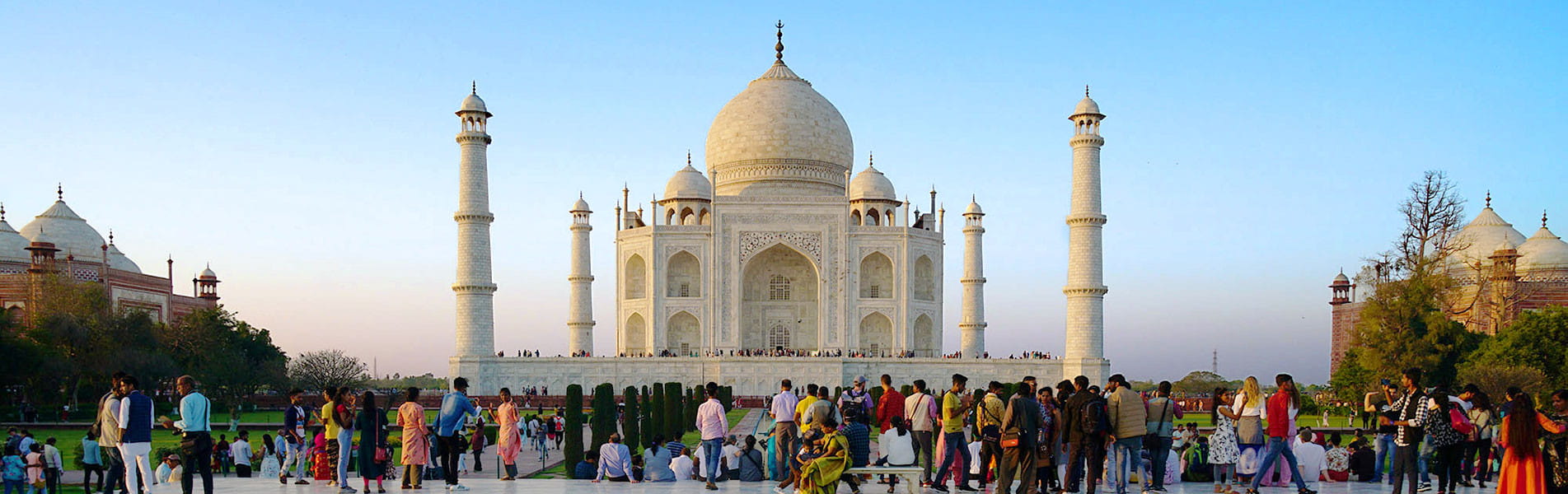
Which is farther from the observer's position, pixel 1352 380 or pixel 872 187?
pixel 872 187

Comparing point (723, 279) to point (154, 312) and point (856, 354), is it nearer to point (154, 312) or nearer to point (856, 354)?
point (856, 354)

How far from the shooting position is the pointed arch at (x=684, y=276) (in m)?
37.9

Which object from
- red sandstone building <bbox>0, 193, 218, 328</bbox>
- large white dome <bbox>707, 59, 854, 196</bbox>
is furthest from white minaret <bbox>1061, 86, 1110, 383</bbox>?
red sandstone building <bbox>0, 193, 218, 328</bbox>

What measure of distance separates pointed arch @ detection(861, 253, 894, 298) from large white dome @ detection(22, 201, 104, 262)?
25427 mm

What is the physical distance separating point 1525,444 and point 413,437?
26.7ft

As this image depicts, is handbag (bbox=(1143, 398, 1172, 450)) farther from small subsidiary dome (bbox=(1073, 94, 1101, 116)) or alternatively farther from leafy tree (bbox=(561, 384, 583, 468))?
small subsidiary dome (bbox=(1073, 94, 1101, 116))

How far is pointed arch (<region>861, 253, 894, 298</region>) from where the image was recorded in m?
37.8

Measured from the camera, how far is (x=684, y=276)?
38219 millimetres

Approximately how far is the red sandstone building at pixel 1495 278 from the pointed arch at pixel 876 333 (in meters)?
12.4

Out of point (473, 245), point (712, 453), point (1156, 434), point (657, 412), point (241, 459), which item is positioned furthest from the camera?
point (473, 245)

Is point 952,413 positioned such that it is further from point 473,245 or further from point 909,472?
point 473,245

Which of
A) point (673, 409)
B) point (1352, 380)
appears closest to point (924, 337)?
point (1352, 380)

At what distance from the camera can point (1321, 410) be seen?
3002 centimetres

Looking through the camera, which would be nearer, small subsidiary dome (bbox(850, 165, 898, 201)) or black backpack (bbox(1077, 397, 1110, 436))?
black backpack (bbox(1077, 397, 1110, 436))
